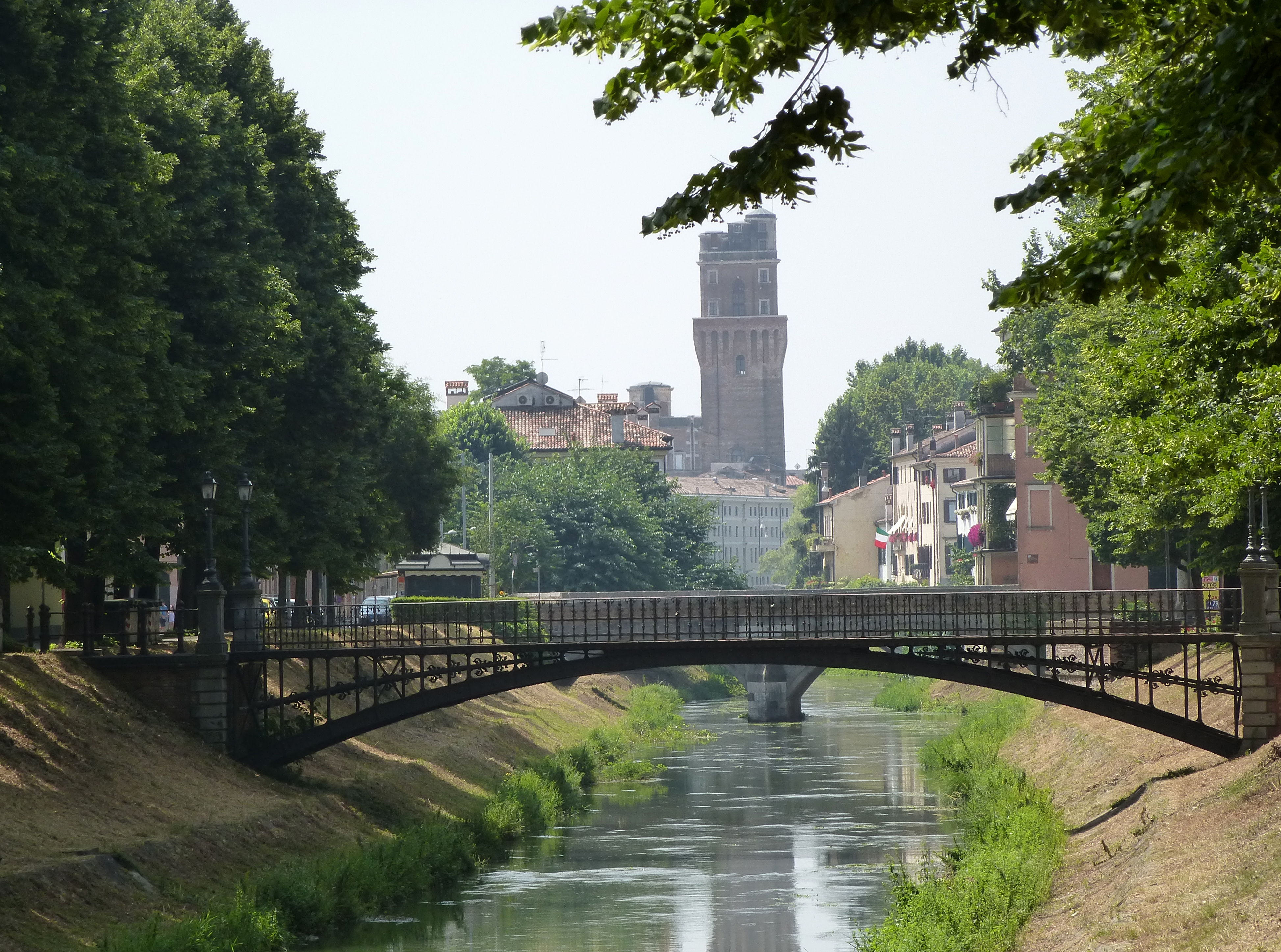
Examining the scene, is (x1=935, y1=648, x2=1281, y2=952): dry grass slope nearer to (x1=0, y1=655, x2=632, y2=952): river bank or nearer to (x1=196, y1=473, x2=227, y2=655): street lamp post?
(x1=0, y1=655, x2=632, y2=952): river bank

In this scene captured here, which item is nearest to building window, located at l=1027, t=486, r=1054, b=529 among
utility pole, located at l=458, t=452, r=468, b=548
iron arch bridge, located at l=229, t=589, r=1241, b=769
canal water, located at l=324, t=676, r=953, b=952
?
canal water, located at l=324, t=676, r=953, b=952

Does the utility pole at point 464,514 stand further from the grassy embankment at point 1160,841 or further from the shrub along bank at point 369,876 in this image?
the grassy embankment at point 1160,841

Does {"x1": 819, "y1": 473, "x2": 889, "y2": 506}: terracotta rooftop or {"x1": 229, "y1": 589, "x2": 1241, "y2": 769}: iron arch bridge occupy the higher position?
{"x1": 819, "y1": 473, "x2": 889, "y2": 506}: terracotta rooftop

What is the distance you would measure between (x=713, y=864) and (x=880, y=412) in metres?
127

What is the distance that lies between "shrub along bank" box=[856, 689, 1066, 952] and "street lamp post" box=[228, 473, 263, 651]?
14.2 metres

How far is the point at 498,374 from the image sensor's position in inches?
6422

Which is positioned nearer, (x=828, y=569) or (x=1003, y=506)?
(x=1003, y=506)

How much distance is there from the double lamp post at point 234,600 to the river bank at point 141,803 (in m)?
1.98

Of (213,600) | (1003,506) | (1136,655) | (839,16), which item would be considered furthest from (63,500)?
(1003,506)

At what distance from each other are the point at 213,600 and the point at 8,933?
49.5 feet

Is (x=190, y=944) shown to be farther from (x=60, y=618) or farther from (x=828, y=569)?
(x=828, y=569)

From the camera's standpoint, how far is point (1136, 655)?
120 feet

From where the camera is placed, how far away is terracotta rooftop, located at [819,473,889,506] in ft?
503

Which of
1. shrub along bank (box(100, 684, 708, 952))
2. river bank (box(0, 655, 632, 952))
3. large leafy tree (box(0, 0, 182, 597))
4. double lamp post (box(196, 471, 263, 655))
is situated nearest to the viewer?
river bank (box(0, 655, 632, 952))
